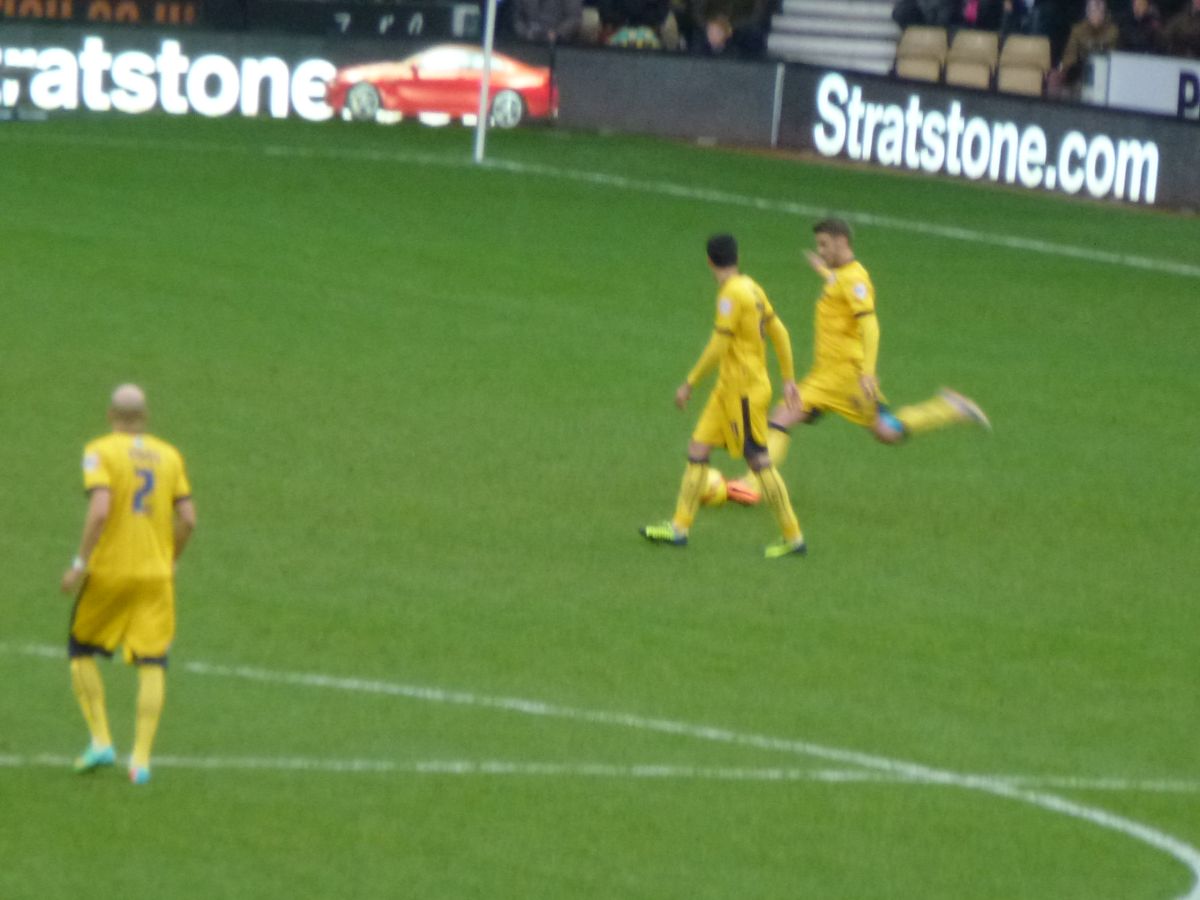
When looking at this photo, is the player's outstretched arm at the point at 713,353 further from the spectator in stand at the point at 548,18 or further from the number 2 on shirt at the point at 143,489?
the spectator in stand at the point at 548,18

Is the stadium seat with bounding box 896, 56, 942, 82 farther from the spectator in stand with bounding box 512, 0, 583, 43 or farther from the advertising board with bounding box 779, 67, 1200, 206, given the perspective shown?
the spectator in stand with bounding box 512, 0, 583, 43

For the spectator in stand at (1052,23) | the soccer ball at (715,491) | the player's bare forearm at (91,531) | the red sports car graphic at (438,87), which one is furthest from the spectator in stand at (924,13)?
the player's bare forearm at (91,531)

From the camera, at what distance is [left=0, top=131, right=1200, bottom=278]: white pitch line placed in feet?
98.1

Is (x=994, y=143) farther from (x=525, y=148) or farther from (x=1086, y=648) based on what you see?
(x=1086, y=648)

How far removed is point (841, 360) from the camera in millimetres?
17656

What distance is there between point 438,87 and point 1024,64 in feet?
28.5

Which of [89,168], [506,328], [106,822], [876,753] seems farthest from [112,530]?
[89,168]

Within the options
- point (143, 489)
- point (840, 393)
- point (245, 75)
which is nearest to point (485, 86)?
point (245, 75)

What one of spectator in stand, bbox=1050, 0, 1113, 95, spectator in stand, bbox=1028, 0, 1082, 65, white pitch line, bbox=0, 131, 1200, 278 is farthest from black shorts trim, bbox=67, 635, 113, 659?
spectator in stand, bbox=1028, 0, 1082, 65

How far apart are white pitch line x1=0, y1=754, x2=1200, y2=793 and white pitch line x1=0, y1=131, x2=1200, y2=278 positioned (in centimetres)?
1750

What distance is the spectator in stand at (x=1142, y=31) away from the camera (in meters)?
36.2

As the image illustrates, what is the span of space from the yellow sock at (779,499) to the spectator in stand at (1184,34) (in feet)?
67.4

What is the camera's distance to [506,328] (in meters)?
24.7

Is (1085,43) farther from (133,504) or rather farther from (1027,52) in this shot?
(133,504)
